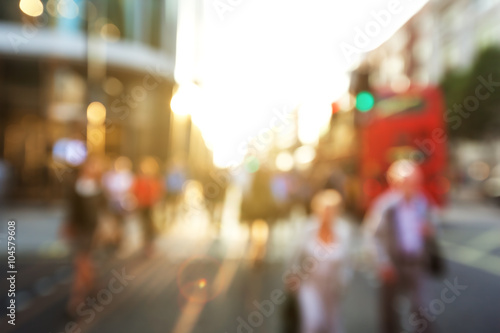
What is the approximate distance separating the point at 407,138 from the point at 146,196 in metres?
6.84

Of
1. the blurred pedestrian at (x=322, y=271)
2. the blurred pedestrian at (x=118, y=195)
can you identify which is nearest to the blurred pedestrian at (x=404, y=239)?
the blurred pedestrian at (x=322, y=271)

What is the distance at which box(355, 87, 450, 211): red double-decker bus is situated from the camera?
12.8 meters

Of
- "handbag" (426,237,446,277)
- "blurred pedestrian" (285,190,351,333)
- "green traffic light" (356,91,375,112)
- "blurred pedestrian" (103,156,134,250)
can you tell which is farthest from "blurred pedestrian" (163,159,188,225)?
"handbag" (426,237,446,277)

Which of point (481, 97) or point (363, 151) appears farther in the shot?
point (481, 97)

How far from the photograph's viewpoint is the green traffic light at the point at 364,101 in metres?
6.08

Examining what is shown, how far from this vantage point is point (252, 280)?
731 centimetres

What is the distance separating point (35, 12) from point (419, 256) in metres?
18.4

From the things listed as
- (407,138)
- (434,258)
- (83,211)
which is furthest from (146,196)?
(407,138)

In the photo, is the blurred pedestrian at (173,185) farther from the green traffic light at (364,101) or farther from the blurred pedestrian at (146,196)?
the green traffic light at (364,101)

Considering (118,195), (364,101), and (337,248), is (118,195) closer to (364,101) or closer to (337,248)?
(364,101)

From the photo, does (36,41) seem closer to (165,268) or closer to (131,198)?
(131,198)

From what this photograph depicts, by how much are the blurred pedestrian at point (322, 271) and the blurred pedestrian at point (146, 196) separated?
6.04 m

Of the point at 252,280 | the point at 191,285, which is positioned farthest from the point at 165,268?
the point at 252,280

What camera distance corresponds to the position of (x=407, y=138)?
13.0 m
